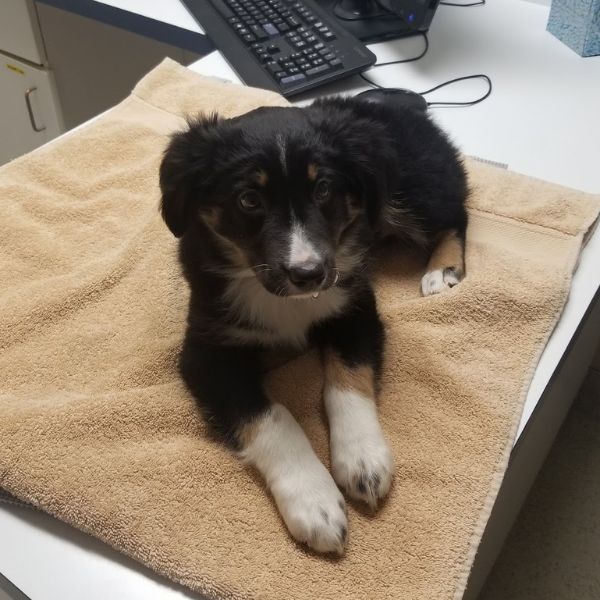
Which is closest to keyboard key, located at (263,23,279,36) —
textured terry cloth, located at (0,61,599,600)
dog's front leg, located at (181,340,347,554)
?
textured terry cloth, located at (0,61,599,600)

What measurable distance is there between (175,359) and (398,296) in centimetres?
46

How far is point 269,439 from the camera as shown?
3.44 feet

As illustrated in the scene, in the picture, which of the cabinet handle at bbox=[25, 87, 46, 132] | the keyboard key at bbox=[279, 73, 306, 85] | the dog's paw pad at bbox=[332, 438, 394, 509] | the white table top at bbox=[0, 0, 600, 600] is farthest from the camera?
the cabinet handle at bbox=[25, 87, 46, 132]

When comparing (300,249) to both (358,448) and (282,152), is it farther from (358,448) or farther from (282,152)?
(358,448)

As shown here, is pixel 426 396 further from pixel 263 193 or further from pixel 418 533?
pixel 263 193

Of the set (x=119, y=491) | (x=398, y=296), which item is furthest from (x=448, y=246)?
(x=119, y=491)

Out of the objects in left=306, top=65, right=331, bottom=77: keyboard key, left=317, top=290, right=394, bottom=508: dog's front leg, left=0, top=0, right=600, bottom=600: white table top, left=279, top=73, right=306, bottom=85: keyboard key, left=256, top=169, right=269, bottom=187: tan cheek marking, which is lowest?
left=317, top=290, right=394, bottom=508: dog's front leg

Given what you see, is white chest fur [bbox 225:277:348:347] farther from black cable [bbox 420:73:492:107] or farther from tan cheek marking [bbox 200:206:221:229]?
black cable [bbox 420:73:492:107]

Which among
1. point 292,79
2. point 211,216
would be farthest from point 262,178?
point 292,79

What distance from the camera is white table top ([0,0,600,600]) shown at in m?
0.88

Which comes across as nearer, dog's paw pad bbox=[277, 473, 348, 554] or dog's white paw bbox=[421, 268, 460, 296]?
dog's paw pad bbox=[277, 473, 348, 554]

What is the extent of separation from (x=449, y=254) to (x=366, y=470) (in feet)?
1.95

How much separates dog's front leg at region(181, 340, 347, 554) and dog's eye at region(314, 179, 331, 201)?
308mm

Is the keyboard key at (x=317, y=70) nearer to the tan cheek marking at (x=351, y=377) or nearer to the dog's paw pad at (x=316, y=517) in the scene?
the tan cheek marking at (x=351, y=377)
